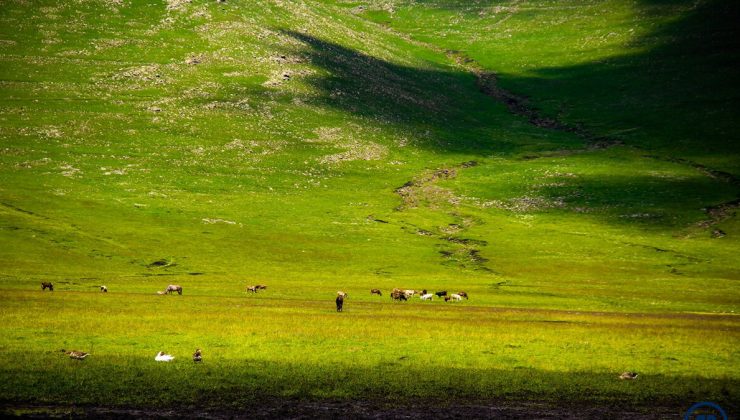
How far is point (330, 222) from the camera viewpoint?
10612 centimetres

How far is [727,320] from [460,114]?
446 ft

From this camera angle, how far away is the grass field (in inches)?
1315

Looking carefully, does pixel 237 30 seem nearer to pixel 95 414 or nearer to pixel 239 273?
pixel 239 273

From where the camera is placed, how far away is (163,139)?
132 meters

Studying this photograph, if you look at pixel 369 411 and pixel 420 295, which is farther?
pixel 420 295

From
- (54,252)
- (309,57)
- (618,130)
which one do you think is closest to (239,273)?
(54,252)

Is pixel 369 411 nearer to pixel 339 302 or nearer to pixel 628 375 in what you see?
pixel 628 375

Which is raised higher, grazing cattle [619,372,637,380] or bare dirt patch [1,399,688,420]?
grazing cattle [619,372,637,380]

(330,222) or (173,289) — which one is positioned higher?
(330,222)

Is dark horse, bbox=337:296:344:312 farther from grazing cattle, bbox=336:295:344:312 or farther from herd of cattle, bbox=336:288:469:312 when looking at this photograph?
herd of cattle, bbox=336:288:469:312

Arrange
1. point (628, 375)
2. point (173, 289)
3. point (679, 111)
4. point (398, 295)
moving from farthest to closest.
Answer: point (679, 111)
point (398, 295)
point (173, 289)
point (628, 375)

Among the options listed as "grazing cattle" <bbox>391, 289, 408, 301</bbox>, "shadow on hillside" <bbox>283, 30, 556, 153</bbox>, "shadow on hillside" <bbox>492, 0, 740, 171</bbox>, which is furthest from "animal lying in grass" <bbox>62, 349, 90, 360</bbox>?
"shadow on hillside" <bbox>492, 0, 740, 171</bbox>

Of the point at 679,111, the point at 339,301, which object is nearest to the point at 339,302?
the point at 339,301

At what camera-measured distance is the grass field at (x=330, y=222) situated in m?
33.4
